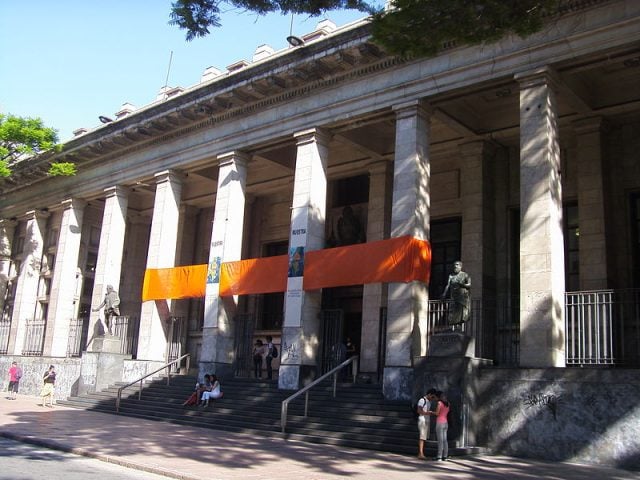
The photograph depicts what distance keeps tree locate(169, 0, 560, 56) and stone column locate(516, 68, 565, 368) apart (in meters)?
4.90

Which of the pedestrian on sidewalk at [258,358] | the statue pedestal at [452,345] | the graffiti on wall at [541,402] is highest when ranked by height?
the statue pedestal at [452,345]

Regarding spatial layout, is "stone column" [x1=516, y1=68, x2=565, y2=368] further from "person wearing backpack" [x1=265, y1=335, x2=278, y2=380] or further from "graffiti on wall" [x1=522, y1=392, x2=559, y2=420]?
"person wearing backpack" [x1=265, y1=335, x2=278, y2=380]

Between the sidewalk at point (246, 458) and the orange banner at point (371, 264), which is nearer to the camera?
the sidewalk at point (246, 458)

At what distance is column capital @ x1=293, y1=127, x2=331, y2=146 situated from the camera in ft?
70.8

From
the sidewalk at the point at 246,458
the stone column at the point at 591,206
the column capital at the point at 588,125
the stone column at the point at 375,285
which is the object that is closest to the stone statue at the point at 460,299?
the sidewalk at the point at 246,458

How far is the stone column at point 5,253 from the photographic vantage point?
3526 centimetres

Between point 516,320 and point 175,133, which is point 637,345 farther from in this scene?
point 175,133

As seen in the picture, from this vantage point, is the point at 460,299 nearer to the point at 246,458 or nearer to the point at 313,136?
the point at 246,458

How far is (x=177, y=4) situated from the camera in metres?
11.8

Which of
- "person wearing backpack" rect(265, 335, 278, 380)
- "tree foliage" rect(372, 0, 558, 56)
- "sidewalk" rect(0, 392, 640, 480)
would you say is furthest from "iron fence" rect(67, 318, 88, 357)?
"tree foliage" rect(372, 0, 558, 56)

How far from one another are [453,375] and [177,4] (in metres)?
9.47

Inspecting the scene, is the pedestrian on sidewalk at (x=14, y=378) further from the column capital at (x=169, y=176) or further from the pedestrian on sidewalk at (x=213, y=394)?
the pedestrian on sidewalk at (x=213, y=394)

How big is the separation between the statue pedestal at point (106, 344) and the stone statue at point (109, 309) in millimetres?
827

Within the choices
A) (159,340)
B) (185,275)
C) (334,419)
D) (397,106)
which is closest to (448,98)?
(397,106)
